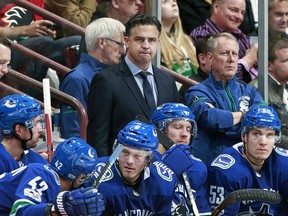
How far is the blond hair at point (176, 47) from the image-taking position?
7.93 meters

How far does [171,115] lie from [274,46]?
4.99ft

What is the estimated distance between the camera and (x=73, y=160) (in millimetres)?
5836

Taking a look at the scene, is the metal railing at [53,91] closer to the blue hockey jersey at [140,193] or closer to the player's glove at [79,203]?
the blue hockey jersey at [140,193]

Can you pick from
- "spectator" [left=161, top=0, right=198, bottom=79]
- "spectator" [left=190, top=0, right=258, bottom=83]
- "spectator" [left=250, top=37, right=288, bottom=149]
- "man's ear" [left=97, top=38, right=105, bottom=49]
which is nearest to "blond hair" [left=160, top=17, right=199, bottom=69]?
"spectator" [left=161, top=0, right=198, bottom=79]

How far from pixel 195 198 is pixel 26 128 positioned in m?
1.16

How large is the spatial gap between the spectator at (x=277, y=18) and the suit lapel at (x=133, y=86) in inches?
58.5

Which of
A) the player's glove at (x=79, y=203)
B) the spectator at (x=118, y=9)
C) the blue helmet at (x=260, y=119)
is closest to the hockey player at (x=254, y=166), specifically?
the blue helmet at (x=260, y=119)

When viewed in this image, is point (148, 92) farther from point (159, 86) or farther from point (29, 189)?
point (29, 189)

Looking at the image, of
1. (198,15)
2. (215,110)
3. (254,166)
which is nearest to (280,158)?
(254,166)

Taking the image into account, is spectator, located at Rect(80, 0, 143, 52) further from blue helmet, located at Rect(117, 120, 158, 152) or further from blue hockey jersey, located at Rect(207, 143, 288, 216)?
blue helmet, located at Rect(117, 120, 158, 152)

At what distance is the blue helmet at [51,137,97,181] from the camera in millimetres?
5840

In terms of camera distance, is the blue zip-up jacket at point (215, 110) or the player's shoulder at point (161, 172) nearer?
the player's shoulder at point (161, 172)

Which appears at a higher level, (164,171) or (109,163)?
(109,163)

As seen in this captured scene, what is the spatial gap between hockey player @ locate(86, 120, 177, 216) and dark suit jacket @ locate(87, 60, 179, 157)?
488 millimetres
